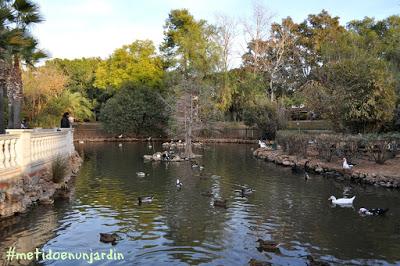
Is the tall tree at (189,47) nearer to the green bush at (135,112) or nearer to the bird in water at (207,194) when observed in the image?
the green bush at (135,112)

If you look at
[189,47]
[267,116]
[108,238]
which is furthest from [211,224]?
[189,47]

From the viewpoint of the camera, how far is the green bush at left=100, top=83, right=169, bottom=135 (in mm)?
53781

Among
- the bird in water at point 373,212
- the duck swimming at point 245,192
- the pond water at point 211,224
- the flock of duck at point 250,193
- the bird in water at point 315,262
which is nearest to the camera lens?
the bird in water at point 315,262

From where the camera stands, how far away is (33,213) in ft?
43.5

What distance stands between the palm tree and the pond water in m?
5.67

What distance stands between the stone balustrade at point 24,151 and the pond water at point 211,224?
1.39 m

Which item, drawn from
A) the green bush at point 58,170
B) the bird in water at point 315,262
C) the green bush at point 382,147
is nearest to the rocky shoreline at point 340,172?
the green bush at point 382,147

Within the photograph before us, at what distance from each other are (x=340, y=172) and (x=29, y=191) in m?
15.7

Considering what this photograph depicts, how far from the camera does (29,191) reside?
45.5 feet

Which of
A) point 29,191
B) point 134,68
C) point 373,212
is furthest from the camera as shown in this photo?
point 134,68

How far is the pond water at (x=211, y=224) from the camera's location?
10195 mm

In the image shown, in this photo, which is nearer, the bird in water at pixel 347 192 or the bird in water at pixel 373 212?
the bird in water at pixel 373 212

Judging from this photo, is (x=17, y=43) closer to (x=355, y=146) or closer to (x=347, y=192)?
(x=347, y=192)

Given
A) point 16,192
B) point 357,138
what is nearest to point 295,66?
point 357,138
